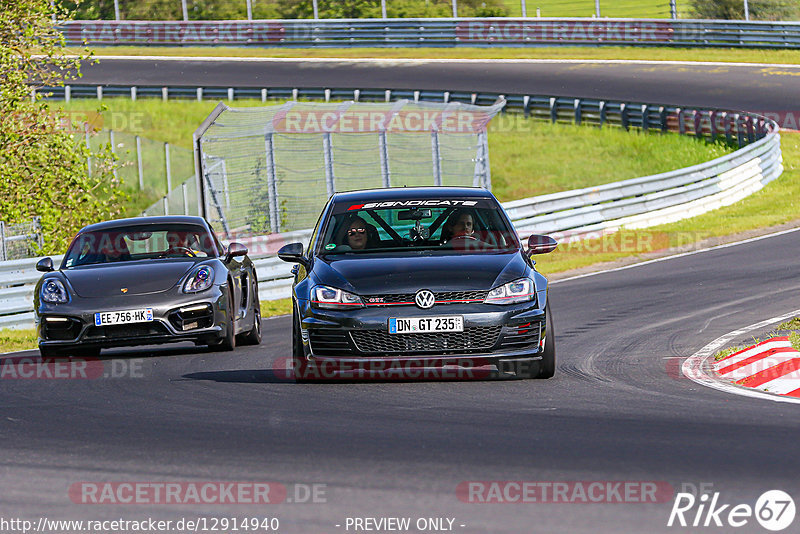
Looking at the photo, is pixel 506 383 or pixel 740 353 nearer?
pixel 506 383

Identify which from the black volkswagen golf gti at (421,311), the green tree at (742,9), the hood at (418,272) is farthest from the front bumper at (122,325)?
the green tree at (742,9)

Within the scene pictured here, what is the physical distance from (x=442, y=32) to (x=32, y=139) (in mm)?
32844

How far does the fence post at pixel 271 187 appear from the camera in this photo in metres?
21.7

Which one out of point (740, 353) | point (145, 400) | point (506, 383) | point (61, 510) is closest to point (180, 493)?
point (61, 510)

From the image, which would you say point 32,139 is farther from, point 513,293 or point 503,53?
point 503,53

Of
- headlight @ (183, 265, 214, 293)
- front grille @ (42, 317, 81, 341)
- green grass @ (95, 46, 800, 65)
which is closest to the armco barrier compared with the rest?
front grille @ (42, 317, 81, 341)

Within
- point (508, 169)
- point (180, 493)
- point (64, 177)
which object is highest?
point (180, 493)

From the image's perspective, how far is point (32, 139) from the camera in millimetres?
21953

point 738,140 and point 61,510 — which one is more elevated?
point 61,510

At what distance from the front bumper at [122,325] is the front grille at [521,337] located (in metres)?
3.68

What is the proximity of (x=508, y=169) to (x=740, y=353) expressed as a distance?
26482 millimetres

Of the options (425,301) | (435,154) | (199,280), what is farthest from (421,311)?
(435,154)

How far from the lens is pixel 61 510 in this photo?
19.1 feet

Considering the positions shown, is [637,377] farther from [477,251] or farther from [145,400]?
[145,400]
